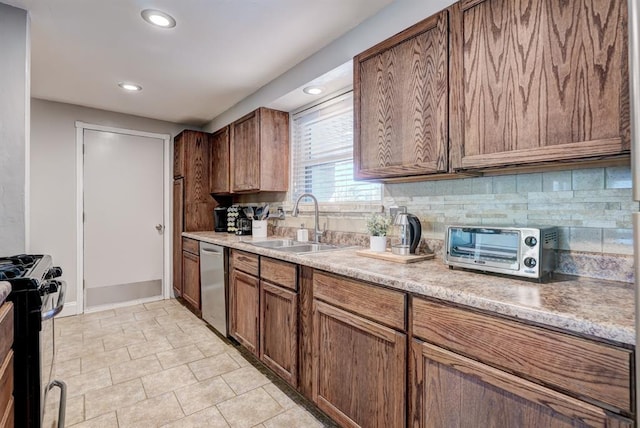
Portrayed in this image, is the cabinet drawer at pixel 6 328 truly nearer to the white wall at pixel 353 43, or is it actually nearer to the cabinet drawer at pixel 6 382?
the cabinet drawer at pixel 6 382

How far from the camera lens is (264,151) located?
301 centimetres

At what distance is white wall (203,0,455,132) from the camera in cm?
166

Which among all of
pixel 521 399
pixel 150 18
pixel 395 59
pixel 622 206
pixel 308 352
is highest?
pixel 150 18

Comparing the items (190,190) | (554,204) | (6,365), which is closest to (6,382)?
(6,365)

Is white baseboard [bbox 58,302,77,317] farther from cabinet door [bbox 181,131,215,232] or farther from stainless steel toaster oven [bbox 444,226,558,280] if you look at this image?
stainless steel toaster oven [bbox 444,226,558,280]

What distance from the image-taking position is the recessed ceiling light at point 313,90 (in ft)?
8.20

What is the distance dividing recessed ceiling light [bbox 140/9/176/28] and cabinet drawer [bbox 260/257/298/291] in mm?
1569

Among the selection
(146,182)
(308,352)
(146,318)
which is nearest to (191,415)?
(308,352)

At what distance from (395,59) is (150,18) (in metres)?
1.45

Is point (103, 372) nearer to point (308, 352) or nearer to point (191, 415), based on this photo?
point (191, 415)

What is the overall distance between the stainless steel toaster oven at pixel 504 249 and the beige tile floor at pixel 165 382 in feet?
3.86

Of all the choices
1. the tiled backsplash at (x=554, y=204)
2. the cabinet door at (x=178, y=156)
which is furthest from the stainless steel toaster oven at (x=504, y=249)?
the cabinet door at (x=178, y=156)

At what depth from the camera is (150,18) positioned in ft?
6.22

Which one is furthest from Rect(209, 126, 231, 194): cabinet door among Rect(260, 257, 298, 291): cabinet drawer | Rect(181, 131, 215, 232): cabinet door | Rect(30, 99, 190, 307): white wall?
Rect(260, 257, 298, 291): cabinet drawer
